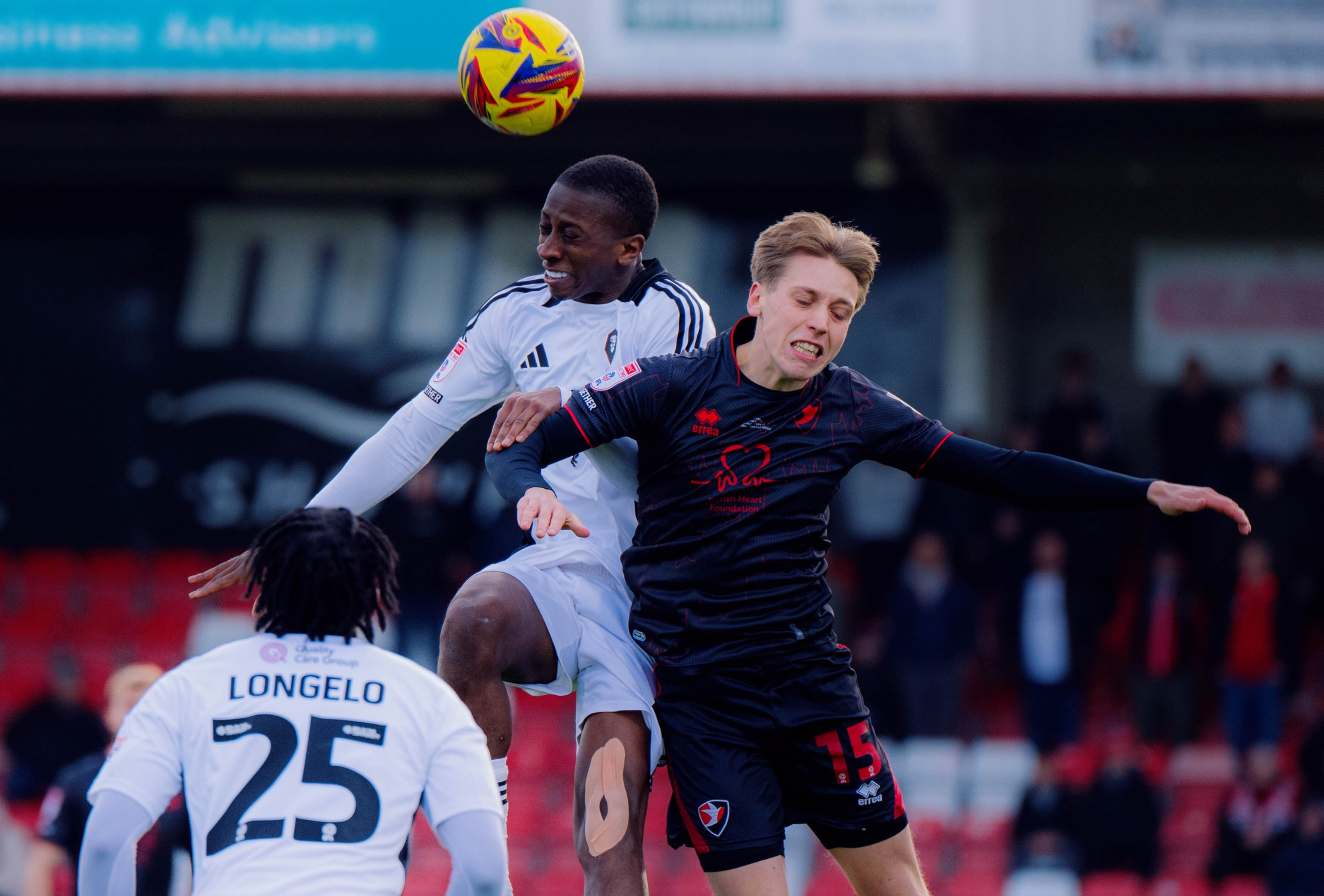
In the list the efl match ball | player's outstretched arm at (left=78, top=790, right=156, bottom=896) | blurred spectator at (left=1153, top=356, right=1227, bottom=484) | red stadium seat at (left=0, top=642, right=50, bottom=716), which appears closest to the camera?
player's outstretched arm at (left=78, top=790, right=156, bottom=896)

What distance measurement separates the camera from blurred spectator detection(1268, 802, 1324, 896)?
10250mm

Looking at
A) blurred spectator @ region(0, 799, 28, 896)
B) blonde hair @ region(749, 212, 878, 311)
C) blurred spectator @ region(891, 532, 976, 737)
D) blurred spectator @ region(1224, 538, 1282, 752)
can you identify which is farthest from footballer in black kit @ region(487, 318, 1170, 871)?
blurred spectator @ region(1224, 538, 1282, 752)

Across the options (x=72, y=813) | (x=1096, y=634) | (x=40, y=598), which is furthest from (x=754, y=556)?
(x=40, y=598)

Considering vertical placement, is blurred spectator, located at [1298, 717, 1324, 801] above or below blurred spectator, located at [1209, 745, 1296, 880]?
above

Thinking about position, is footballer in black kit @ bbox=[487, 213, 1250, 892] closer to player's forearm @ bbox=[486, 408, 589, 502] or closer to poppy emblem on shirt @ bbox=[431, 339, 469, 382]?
player's forearm @ bbox=[486, 408, 589, 502]

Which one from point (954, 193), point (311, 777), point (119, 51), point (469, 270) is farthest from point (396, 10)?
point (311, 777)

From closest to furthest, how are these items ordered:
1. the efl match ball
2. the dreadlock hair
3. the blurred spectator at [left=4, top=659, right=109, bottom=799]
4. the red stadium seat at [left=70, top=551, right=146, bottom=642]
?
the dreadlock hair, the efl match ball, the blurred spectator at [left=4, top=659, right=109, bottom=799], the red stadium seat at [left=70, top=551, right=146, bottom=642]

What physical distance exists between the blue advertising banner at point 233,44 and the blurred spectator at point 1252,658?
22.9 ft

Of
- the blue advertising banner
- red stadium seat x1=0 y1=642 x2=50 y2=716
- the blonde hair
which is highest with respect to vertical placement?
the blue advertising banner

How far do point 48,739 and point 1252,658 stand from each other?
29.1 feet

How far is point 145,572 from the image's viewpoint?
48.2 ft

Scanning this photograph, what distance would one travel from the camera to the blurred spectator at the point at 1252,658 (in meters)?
11.8

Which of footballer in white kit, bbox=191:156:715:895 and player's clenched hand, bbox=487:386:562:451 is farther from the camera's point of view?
footballer in white kit, bbox=191:156:715:895

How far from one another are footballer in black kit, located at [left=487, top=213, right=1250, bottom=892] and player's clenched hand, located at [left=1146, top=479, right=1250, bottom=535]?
20mm
